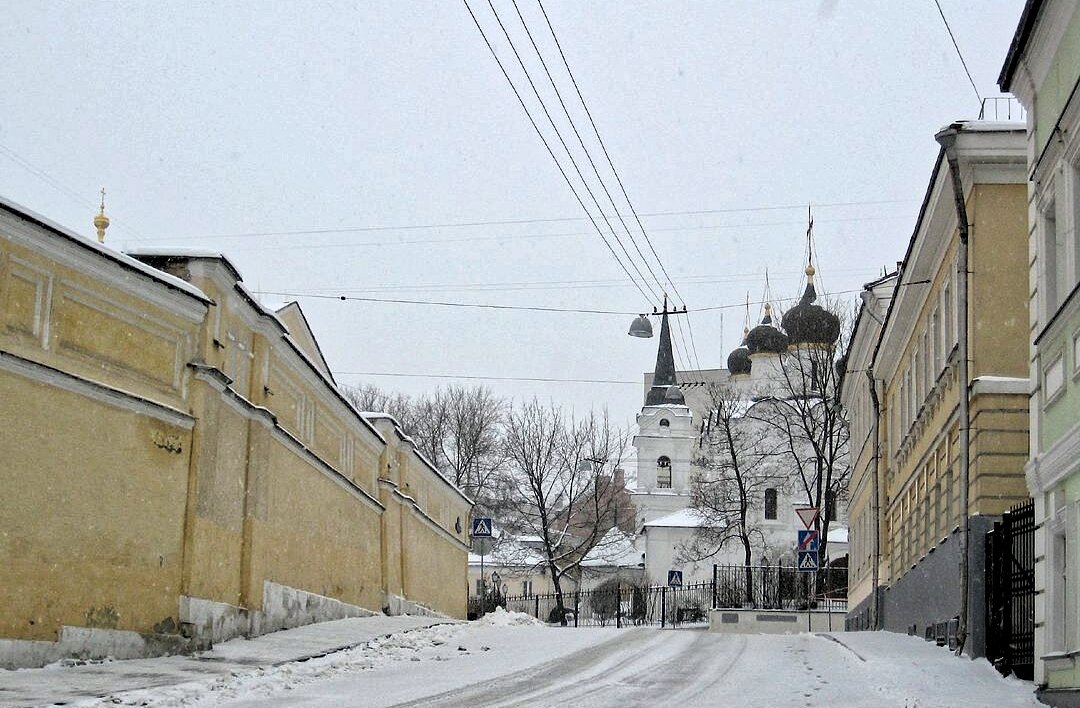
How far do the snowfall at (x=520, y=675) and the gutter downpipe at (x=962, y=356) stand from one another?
0.96m

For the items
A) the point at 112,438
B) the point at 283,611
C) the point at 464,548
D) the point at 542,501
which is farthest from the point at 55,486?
the point at 542,501

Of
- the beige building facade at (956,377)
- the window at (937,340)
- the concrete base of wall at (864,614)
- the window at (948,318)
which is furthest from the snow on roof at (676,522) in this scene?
the window at (948,318)

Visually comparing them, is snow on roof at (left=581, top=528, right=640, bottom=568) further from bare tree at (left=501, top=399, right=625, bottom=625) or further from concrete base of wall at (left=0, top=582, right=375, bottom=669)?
concrete base of wall at (left=0, top=582, right=375, bottom=669)

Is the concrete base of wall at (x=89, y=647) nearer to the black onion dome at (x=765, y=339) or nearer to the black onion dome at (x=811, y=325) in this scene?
the black onion dome at (x=811, y=325)

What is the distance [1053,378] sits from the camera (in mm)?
12344

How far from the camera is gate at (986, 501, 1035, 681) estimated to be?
14.1 m

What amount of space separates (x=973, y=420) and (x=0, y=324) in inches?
446

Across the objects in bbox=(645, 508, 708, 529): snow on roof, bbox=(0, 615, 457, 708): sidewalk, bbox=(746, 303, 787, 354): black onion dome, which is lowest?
bbox=(0, 615, 457, 708): sidewalk

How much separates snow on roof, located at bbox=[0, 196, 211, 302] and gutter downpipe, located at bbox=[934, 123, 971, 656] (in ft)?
29.1

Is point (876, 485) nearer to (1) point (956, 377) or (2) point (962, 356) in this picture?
(1) point (956, 377)

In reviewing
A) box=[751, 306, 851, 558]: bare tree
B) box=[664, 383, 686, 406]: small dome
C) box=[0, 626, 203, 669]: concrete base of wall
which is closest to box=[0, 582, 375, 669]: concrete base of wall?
box=[0, 626, 203, 669]: concrete base of wall

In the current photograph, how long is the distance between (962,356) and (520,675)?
23.8 feet

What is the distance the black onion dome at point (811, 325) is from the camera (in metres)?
50.5

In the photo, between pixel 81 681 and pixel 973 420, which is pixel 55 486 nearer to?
pixel 81 681
